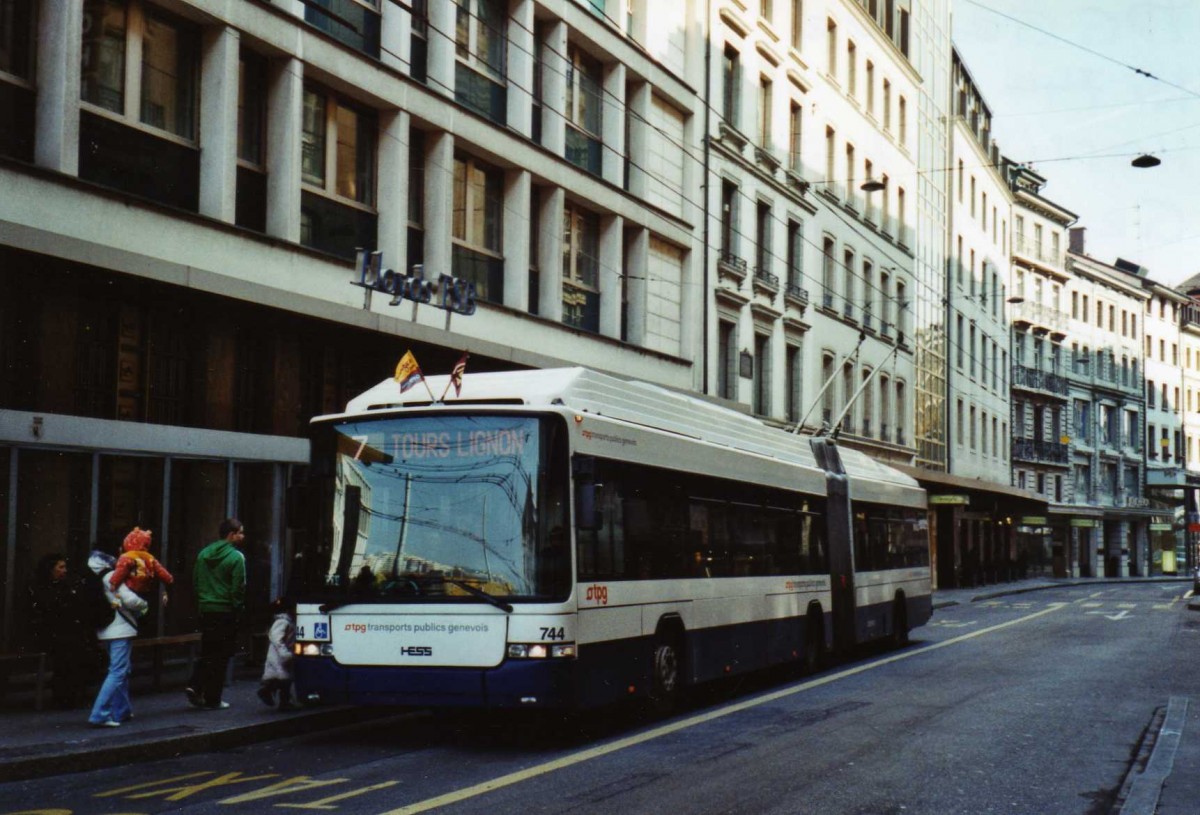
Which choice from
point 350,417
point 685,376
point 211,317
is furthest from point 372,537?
point 685,376

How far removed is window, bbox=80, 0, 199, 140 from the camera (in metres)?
15.8

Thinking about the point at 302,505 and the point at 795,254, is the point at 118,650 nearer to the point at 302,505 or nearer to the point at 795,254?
the point at 302,505

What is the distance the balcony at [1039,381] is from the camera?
2835 inches

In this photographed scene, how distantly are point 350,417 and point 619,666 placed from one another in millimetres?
3077

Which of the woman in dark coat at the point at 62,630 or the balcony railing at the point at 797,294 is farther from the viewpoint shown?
the balcony railing at the point at 797,294

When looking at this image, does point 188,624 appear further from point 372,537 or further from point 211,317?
point 372,537

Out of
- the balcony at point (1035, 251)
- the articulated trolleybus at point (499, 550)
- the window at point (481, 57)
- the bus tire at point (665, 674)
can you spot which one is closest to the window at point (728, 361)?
the window at point (481, 57)

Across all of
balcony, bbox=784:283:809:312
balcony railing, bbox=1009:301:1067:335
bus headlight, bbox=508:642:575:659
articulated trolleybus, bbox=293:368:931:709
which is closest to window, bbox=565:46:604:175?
balcony, bbox=784:283:809:312

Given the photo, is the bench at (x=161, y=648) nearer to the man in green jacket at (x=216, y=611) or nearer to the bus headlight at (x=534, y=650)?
the man in green jacket at (x=216, y=611)

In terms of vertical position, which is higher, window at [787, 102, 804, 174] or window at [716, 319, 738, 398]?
window at [787, 102, 804, 174]

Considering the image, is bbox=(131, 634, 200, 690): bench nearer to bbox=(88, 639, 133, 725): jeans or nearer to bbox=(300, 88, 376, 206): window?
bbox=(88, 639, 133, 725): jeans

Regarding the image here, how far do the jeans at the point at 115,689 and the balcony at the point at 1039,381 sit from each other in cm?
→ 6391

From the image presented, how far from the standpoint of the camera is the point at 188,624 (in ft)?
54.5

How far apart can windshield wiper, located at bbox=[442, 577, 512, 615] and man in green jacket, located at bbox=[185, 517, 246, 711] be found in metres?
2.98
